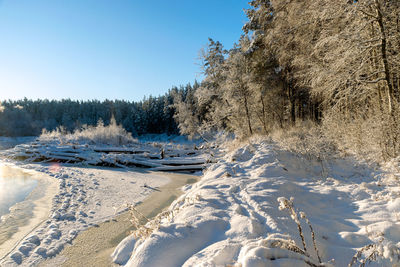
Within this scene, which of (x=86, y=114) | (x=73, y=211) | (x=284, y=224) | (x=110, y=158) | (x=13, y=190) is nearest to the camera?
(x=284, y=224)

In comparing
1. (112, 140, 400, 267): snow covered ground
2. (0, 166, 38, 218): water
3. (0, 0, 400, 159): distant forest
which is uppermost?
(0, 0, 400, 159): distant forest

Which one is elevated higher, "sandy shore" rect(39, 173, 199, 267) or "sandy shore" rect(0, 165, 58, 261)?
"sandy shore" rect(0, 165, 58, 261)

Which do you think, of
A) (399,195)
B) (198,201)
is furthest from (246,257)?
(399,195)

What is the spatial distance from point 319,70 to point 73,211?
8.10 meters

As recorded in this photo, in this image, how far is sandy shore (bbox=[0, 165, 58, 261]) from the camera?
10.1 feet

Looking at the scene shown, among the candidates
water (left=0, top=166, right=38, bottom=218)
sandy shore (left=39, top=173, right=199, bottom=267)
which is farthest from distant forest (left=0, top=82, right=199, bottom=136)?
sandy shore (left=39, top=173, right=199, bottom=267)

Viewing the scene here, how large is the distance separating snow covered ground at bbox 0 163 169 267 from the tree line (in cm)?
607

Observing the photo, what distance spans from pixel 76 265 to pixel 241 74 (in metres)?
11.6

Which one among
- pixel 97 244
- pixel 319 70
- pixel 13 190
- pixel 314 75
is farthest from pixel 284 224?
pixel 13 190

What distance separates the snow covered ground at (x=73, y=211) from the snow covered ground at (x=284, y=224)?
909 mm

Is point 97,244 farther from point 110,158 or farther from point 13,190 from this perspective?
point 110,158

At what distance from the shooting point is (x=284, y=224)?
7.32 ft

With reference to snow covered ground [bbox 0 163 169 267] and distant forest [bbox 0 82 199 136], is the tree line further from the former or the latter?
distant forest [bbox 0 82 199 136]

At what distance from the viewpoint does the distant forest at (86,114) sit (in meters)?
51.5
